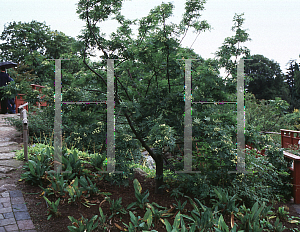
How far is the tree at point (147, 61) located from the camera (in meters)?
3.18

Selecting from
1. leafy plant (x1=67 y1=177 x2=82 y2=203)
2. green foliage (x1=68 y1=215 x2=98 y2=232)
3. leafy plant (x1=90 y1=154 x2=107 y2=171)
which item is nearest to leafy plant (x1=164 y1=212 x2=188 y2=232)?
green foliage (x1=68 y1=215 x2=98 y2=232)

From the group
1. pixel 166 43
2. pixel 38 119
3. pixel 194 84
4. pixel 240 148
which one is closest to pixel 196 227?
pixel 240 148

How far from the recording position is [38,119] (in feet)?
23.5

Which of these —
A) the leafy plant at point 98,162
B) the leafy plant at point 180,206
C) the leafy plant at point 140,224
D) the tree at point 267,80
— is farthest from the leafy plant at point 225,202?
the tree at point 267,80

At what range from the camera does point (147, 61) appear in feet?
10.8

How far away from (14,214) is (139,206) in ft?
5.05

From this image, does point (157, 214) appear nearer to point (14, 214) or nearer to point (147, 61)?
point (14, 214)

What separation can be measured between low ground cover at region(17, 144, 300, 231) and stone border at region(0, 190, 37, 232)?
10 cm

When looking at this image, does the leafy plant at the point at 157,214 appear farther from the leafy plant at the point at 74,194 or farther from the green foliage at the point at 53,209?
the green foliage at the point at 53,209

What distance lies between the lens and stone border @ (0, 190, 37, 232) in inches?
106

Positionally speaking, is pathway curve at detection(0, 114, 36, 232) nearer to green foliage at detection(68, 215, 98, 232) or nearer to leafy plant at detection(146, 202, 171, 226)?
green foliage at detection(68, 215, 98, 232)

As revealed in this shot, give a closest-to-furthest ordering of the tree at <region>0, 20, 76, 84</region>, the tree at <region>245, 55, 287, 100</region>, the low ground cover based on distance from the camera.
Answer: the low ground cover
the tree at <region>0, 20, 76, 84</region>
the tree at <region>245, 55, 287, 100</region>

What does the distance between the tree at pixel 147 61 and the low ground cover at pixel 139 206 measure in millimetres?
543

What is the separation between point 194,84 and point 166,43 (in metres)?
0.72
